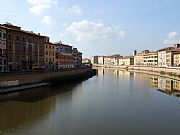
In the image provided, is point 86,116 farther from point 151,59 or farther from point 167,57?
point 151,59

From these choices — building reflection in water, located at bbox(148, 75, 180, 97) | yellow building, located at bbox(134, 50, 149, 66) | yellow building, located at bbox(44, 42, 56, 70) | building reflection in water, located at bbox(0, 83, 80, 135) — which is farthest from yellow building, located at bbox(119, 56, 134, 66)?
building reflection in water, located at bbox(0, 83, 80, 135)

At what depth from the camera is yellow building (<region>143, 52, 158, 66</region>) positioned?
4341 inches

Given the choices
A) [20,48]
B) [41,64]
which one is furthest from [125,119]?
[41,64]

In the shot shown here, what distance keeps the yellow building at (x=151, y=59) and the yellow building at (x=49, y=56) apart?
6302cm

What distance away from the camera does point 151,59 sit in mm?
115500

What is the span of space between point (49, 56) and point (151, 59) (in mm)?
70490

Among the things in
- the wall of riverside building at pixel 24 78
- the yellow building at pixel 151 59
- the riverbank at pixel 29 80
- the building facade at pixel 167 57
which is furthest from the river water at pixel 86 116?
the yellow building at pixel 151 59

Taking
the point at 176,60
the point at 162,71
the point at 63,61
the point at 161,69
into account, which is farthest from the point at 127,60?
the point at 63,61

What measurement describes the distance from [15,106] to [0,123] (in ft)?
18.0

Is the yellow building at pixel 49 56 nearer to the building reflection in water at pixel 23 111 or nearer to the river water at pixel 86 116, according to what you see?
the building reflection in water at pixel 23 111

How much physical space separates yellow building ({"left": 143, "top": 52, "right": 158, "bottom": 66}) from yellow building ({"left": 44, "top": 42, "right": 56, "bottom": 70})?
63017 mm

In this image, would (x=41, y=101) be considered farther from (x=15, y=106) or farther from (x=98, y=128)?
(x=98, y=128)

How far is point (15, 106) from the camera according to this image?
2425 cm

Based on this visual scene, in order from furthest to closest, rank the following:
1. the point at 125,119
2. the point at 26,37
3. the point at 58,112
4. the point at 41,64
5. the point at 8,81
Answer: the point at 41,64
the point at 26,37
the point at 8,81
the point at 58,112
the point at 125,119
